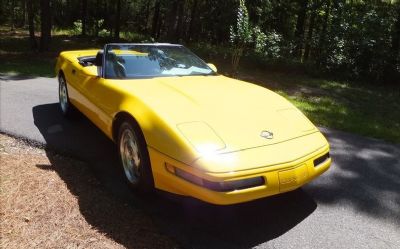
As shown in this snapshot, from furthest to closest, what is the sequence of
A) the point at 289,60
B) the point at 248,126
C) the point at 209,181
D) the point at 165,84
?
1. the point at 289,60
2. the point at 165,84
3. the point at 248,126
4. the point at 209,181

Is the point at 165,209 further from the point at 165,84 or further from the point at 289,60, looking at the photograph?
the point at 289,60

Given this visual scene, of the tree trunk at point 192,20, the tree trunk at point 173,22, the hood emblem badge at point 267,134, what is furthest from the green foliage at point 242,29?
the tree trunk at point 192,20

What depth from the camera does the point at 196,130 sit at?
3.18 m

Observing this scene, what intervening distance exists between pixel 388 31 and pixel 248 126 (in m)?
10.4

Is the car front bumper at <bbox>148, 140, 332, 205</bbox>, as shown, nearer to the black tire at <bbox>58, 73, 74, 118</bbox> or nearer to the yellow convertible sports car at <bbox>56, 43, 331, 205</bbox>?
the yellow convertible sports car at <bbox>56, 43, 331, 205</bbox>

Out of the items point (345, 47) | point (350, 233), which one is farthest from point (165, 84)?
point (345, 47)

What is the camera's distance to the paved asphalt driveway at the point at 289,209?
9.96ft

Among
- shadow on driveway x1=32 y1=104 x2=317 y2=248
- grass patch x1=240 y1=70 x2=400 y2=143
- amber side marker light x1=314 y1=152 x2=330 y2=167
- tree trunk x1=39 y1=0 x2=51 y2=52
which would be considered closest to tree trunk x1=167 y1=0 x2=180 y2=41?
grass patch x1=240 y1=70 x2=400 y2=143

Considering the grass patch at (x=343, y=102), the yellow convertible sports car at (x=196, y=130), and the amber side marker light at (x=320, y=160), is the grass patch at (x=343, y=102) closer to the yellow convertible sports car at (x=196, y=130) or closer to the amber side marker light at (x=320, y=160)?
the amber side marker light at (x=320, y=160)

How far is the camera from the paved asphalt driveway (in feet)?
9.96

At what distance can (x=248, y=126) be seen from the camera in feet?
11.0

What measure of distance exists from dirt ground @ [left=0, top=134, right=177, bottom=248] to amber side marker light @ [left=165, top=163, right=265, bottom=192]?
19.7 inches

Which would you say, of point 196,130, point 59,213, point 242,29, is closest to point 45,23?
point 242,29

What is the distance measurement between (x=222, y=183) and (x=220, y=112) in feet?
2.88
